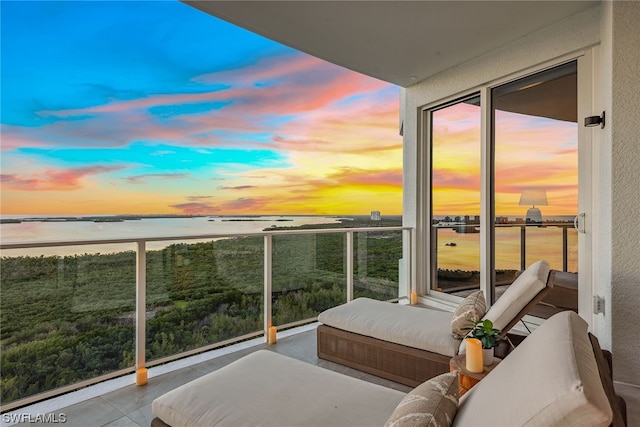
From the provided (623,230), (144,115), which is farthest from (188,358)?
(144,115)

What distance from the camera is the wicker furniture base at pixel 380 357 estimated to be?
2.38m

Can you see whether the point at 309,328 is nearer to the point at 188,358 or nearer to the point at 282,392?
the point at 188,358

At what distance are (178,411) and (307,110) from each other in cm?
667

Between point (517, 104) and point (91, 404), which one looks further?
point (517, 104)

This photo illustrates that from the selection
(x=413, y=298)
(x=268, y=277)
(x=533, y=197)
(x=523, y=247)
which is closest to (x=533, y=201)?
(x=533, y=197)

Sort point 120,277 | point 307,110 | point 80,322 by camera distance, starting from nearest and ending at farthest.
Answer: point 80,322
point 120,277
point 307,110

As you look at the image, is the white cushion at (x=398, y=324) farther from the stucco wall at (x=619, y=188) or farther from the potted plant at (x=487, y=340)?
the stucco wall at (x=619, y=188)

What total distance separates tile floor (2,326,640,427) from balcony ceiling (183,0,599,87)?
114 inches

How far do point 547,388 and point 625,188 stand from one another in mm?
2417

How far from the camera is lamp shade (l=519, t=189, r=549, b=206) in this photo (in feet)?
10.9

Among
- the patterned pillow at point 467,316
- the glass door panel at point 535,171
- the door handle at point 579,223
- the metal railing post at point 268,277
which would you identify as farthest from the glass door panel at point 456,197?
the metal railing post at point 268,277

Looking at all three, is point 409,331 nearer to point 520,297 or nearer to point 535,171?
point 520,297

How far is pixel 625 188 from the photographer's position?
7.79 ft

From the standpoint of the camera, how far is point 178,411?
1.51 m
